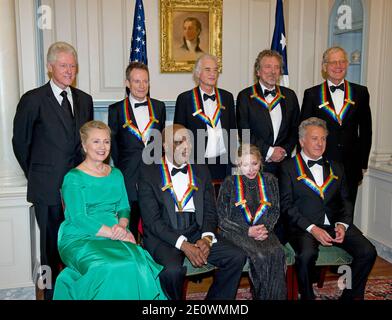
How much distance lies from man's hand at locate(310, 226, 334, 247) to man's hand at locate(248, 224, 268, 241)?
0.39m

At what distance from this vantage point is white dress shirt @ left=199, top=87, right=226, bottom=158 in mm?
4246

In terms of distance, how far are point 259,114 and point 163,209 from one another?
1305 millimetres

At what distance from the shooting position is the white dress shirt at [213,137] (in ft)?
13.9

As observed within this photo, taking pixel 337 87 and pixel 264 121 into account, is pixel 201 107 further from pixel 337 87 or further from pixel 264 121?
pixel 337 87

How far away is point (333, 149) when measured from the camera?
14.2 ft

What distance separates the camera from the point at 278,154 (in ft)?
13.8

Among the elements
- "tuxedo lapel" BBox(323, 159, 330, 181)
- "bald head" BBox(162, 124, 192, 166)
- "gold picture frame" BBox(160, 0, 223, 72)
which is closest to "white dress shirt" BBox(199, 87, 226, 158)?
"bald head" BBox(162, 124, 192, 166)

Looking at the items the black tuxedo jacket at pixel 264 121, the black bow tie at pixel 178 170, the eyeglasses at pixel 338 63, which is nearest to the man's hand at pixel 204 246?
the black bow tie at pixel 178 170

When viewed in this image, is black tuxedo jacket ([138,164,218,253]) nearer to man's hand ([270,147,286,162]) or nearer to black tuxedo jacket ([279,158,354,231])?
black tuxedo jacket ([279,158,354,231])

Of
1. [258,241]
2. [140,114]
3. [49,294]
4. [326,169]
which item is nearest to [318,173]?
[326,169]

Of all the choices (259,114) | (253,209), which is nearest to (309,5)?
(259,114)

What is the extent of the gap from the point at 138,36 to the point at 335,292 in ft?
10.6

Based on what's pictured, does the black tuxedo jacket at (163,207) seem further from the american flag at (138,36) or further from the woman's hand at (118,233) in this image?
the american flag at (138,36)

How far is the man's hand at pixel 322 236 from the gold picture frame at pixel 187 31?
2833 millimetres
